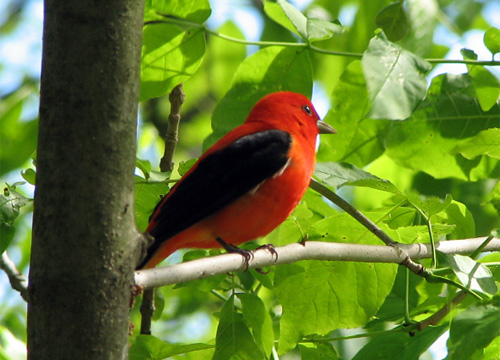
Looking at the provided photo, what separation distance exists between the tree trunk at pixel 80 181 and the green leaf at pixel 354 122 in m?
1.78

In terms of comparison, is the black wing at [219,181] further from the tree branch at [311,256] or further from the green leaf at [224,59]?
the green leaf at [224,59]

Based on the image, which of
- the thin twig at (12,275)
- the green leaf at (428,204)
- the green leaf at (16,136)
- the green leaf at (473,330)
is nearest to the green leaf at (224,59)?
the green leaf at (16,136)

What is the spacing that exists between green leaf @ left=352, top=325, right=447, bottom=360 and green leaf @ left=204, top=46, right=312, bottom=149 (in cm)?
131

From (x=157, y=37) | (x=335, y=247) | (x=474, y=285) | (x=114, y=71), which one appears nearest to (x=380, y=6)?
(x=157, y=37)

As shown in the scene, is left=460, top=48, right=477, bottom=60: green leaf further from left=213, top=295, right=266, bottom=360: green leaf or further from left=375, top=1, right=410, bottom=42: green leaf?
left=213, top=295, right=266, bottom=360: green leaf

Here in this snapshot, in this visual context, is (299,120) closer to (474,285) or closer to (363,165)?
(363,165)

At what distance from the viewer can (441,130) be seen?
147 inches

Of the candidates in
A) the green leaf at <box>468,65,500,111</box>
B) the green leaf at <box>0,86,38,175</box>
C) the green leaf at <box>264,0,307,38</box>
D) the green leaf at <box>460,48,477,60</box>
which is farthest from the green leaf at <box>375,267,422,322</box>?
the green leaf at <box>0,86,38,175</box>

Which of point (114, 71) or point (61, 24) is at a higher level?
point (61, 24)

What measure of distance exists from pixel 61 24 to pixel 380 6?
269cm

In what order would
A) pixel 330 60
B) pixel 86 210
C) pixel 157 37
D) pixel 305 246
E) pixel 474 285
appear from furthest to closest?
pixel 330 60, pixel 157 37, pixel 305 246, pixel 474 285, pixel 86 210

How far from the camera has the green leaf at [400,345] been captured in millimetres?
2576

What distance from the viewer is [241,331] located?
298cm

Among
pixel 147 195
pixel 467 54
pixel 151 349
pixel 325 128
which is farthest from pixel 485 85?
pixel 151 349
